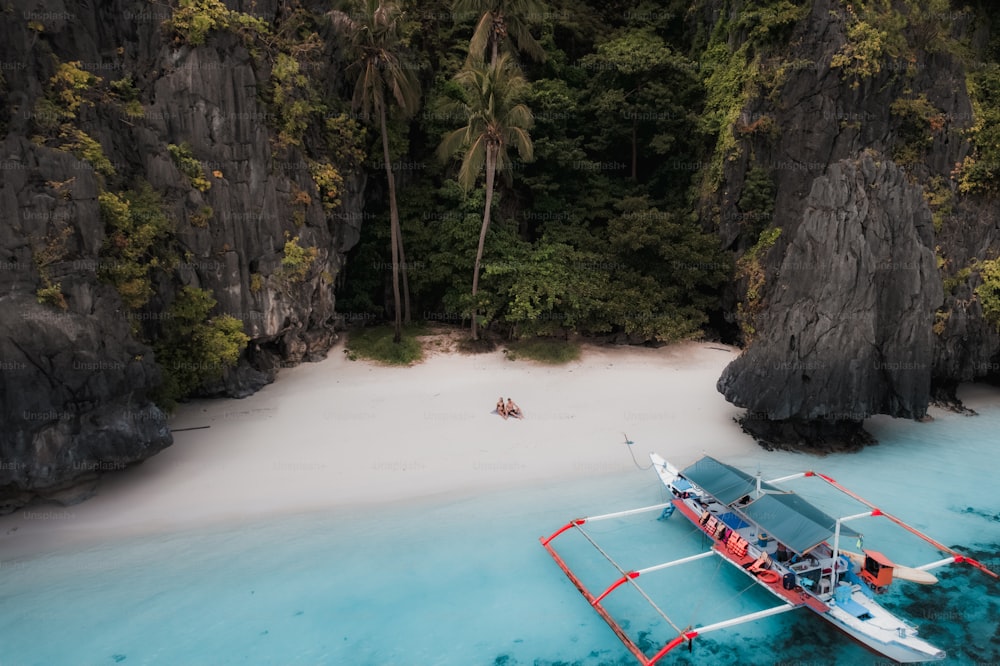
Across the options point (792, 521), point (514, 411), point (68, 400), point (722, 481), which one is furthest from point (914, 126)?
point (68, 400)

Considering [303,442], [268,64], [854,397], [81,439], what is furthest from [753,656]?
[268,64]

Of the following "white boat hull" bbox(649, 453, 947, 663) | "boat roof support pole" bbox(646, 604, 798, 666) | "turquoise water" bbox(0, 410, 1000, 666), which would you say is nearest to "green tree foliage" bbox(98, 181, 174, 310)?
"turquoise water" bbox(0, 410, 1000, 666)

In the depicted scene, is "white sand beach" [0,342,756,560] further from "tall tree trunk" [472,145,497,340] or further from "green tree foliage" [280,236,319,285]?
"green tree foliage" [280,236,319,285]

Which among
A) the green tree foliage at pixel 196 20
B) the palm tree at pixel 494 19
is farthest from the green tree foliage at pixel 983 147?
the green tree foliage at pixel 196 20

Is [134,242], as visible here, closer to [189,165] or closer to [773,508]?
[189,165]

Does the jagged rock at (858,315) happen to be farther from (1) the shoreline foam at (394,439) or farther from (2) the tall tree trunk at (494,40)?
(2) the tall tree trunk at (494,40)

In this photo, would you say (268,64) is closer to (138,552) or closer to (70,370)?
(70,370)
